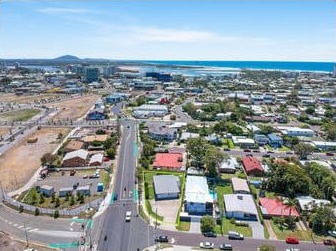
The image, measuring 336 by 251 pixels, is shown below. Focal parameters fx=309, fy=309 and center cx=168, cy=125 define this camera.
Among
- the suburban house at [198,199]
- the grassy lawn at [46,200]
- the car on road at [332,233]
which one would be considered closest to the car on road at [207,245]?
the suburban house at [198,199]

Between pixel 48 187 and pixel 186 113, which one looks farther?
pixel 186 113

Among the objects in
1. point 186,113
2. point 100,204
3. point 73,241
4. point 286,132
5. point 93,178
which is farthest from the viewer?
point 186,113

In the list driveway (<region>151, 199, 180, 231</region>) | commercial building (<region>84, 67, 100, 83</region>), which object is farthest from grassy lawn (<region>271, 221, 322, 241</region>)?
commercial building (<region>84, 67, 100, 83</region>)

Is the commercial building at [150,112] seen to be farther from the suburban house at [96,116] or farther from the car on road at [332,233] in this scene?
the car on road at [332,233]

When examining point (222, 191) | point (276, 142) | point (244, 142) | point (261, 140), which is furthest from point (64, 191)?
point (276, 142)

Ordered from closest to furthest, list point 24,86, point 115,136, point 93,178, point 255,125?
point 93,178 < point 115,136 < point 255,125 < point 24,86

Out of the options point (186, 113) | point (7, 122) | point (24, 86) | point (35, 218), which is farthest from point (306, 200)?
point (24, 86)

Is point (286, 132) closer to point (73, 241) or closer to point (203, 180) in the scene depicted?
point (203, 180)
